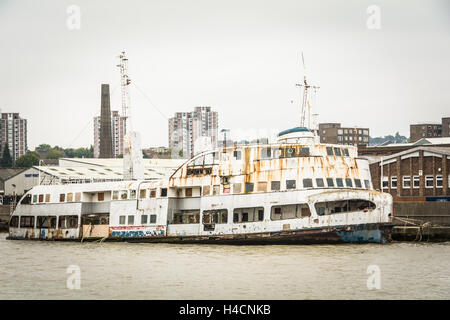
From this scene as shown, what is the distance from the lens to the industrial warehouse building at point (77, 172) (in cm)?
6994

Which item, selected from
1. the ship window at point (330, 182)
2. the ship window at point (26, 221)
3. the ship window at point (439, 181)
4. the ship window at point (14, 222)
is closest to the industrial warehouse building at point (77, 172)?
the ship window at point (14, 222)

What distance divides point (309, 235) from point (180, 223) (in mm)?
9079

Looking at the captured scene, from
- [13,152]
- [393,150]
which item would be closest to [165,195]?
[393,150]

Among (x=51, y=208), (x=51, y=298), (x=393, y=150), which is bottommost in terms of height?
(x=51, y=298)

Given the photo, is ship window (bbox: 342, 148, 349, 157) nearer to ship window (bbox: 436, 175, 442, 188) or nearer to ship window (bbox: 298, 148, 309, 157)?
ship window (bbox: 298, 148, 309, 157)

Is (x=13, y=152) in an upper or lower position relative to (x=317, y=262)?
upper

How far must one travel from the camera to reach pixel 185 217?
4259 centimetres

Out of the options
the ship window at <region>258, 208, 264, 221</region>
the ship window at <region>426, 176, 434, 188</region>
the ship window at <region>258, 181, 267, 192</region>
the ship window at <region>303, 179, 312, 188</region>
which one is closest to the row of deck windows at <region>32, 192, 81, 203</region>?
the ship window at <region>258, 208, 264, 221</region>

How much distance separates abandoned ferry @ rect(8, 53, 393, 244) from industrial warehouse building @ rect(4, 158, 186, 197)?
2277 cm

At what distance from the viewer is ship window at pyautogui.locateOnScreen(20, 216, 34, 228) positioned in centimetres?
4925

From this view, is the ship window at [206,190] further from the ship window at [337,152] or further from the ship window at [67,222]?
the ship window at [67,222]

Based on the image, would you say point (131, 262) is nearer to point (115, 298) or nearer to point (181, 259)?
point (181, 259)

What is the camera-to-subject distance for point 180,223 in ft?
139

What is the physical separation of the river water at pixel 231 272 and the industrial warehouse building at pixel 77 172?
2997cm
